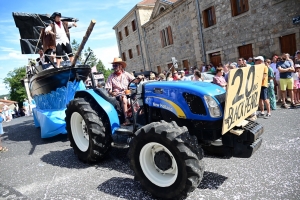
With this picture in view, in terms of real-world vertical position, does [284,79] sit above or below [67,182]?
above

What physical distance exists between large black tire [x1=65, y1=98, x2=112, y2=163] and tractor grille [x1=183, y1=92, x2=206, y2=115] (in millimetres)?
1474

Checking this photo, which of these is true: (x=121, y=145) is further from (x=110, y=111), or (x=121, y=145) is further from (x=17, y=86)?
(x=17, y=86)

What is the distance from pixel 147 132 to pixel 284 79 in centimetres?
572

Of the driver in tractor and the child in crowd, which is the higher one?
the driver in tractor

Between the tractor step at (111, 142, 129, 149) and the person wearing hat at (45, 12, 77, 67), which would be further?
the person wearing hat at (45, 12, 77, 67)

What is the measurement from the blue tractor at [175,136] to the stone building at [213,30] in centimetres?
875

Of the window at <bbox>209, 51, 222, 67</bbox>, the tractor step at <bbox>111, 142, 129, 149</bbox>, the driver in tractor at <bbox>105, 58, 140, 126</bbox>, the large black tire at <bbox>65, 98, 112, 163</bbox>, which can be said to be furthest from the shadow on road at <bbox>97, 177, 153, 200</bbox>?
the window at <bbox>209, 51, 222, 67</bbox>

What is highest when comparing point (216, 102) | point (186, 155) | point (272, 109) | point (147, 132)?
point (216, 102)

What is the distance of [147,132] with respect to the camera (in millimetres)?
2449

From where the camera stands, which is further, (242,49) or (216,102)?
(242,49)

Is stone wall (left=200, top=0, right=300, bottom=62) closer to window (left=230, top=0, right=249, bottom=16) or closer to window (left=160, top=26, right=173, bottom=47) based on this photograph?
window (left=230, top=0, right=249, bottom=16)

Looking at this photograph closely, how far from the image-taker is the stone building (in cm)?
964

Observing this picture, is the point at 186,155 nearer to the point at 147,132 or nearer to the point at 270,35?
the point at 147,132

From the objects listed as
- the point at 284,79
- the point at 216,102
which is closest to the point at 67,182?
the point at 216,102
